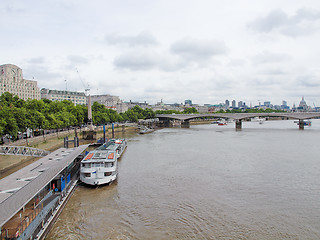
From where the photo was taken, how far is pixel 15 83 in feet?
280

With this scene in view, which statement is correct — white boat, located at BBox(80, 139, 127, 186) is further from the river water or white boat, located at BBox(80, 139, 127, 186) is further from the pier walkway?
the pier walkway

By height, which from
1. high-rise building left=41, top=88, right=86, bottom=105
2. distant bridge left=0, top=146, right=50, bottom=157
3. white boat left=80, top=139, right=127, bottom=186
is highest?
high-rise building left=41, top=88, right=86, bottom=105

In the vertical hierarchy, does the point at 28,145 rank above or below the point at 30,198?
above

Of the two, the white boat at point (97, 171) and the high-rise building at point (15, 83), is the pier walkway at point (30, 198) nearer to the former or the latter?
the white boat at point (97, 171)

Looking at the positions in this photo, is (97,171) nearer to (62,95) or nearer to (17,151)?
(17,151)

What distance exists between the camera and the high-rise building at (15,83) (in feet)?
267

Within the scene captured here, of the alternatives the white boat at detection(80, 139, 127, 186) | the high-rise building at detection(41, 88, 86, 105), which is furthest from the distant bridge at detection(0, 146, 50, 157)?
the high-rise building at detection(41, 88, 86, 105)

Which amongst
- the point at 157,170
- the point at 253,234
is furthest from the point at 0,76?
the point at 253,234

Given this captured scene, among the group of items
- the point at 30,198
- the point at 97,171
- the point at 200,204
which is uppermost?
the point at 30,198

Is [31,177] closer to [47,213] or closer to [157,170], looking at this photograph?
[47,213]

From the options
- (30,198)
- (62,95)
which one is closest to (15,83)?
(62,95)

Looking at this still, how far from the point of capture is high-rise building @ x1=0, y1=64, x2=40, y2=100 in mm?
81250

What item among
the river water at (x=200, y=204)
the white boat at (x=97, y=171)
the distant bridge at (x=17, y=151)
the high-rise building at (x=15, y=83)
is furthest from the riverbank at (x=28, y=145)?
the high-rise building at (x=15, y=83)

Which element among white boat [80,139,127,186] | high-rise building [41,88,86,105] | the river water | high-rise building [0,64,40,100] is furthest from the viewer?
high-rise building [41,88,86,105]
